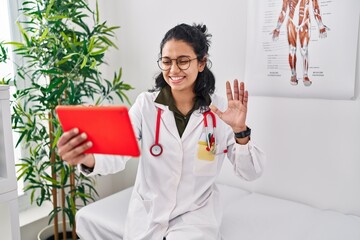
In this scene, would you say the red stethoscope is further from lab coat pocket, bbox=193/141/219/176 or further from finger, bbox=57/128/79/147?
finger, bbox=57/128/79/147

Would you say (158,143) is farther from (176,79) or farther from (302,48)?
(302,48)

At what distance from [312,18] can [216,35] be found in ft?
1.87

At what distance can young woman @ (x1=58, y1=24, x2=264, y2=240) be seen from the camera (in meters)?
1.31

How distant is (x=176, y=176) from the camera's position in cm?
138

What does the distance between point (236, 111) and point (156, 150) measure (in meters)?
0.38

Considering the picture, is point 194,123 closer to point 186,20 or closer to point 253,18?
point 253,18

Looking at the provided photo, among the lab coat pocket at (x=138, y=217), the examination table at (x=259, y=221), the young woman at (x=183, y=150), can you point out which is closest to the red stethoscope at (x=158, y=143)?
the young woman at (x=183, y=150)

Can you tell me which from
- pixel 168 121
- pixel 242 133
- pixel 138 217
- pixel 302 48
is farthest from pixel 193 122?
pixel 302 48

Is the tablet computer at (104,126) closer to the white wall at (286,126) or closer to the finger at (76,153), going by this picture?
the finger at (76,153)

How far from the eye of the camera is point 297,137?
1.76 m

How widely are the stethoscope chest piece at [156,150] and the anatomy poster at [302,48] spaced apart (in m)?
0.76

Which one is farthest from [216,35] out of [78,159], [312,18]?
[78,159]

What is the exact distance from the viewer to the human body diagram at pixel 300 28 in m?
1.60

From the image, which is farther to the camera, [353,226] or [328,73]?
[328,73]
